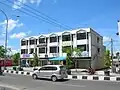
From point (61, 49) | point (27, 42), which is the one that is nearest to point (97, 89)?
point (61, 49)

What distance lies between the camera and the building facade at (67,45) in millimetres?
51031

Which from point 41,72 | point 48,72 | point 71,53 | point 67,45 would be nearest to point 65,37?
point 67,45

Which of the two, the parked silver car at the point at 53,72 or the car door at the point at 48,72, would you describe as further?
the car door at the point at 48,72

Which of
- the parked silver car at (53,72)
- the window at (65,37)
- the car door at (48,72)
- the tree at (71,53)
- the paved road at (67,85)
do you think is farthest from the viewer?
the window at (65,37)

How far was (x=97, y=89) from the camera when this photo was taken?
17203 millimetres

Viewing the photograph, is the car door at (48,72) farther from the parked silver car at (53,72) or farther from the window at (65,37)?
the window at (65,37)

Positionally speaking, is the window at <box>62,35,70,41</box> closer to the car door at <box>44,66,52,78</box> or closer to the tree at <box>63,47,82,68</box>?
the tree at <box>63,47,82,68</box>

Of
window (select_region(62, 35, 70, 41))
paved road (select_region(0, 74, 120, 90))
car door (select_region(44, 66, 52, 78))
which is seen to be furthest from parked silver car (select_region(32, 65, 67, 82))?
window (select_region(62, 35, 70, 41))

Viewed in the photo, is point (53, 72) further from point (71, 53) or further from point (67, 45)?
point (67, 45)

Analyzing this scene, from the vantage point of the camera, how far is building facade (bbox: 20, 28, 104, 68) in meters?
51.0

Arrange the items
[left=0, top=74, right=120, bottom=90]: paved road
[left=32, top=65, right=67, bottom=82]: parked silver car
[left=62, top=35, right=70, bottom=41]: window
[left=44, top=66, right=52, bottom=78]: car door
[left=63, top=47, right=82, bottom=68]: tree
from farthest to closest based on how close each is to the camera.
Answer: [left=62, top=35, right=70, bottom=41]: window
[left=63, top=47, right=82, bottom=68]: tree
[left=44, top=66, right=52, bottom=78]: car door
[left=32, top=65, right=67, bottom=82]: parked silver car
[left=0, top=74, right=120, bottom=90]: paved road

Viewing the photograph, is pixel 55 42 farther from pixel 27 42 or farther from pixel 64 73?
pixel 64 73

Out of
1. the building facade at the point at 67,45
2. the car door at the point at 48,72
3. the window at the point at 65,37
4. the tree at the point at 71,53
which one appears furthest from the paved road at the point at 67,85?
the window at the point at 65,37

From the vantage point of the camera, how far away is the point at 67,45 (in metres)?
54.9
